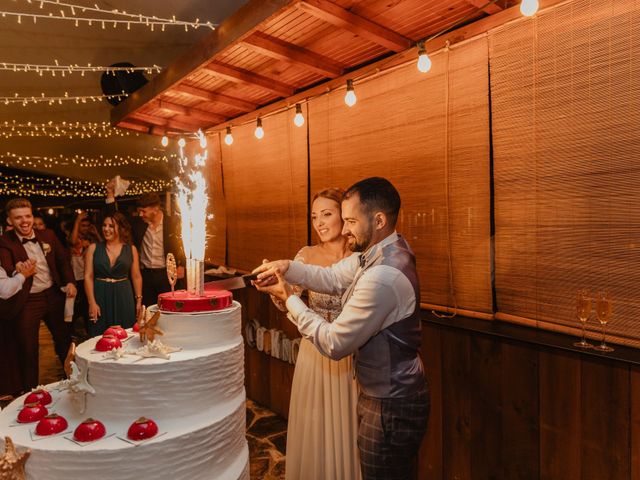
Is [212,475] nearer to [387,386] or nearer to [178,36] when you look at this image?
[387,386]

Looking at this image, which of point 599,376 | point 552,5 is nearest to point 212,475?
point 599,376

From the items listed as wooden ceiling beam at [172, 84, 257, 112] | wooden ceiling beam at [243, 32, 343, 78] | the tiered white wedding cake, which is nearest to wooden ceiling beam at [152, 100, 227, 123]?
wooden ceiling beam at [172, 84, 257, 112]

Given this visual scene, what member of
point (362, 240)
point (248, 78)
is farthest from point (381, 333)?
point (248, 78)

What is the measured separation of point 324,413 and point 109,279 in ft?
10.9

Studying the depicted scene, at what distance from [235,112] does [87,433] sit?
14.6ft

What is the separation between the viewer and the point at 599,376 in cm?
247

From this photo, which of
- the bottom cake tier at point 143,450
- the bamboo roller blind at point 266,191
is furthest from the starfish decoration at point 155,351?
the bamboo roller blind at point 266,191

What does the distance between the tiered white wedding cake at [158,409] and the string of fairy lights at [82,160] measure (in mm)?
8205

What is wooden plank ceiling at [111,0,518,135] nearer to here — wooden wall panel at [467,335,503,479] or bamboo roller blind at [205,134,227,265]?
bamboo roller blind at [205,134,227,265]

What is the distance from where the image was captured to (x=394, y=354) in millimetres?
2176

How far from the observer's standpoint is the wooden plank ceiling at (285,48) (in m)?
2.90

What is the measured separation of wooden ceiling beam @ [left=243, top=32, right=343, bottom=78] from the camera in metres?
3.34

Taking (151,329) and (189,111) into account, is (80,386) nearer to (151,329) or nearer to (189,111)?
(151,329)

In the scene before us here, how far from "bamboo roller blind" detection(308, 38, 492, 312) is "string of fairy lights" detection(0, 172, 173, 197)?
1046 cm
